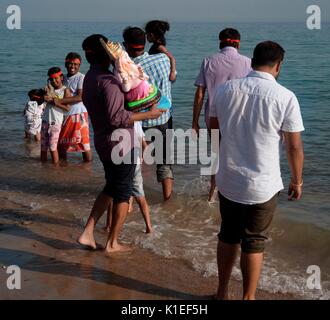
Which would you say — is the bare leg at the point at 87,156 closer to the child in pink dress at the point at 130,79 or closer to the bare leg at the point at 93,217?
the bare leg at the point at 93,217

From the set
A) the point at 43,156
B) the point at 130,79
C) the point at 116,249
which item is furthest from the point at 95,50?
the point at 43,156

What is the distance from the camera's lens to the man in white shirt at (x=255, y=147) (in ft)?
11.8

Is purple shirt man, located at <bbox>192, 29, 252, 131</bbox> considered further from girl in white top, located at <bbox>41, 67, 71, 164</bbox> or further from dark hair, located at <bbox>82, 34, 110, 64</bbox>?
Result: girl in white top, located at <bbox>41, 67, 71, 164</bbox>

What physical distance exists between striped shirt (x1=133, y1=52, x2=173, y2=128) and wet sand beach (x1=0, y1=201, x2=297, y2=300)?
4.73 feet

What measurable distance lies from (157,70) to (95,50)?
1192 millimetres

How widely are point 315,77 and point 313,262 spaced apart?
1325 cm

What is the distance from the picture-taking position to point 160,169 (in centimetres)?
633

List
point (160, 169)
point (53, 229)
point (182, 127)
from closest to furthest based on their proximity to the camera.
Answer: point (53, 229)
point (160, 169)
point (182, 127)

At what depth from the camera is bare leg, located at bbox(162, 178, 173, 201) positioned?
652cm

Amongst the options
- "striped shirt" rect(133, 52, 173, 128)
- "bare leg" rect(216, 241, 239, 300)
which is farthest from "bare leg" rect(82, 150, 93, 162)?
"bare leg" rect(216, 241, 239, 300)

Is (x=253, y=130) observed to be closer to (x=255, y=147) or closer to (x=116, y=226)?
(x=255, y=147)

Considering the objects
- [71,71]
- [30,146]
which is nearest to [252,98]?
[71,71]

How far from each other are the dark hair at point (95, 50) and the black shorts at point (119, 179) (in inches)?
31.9
